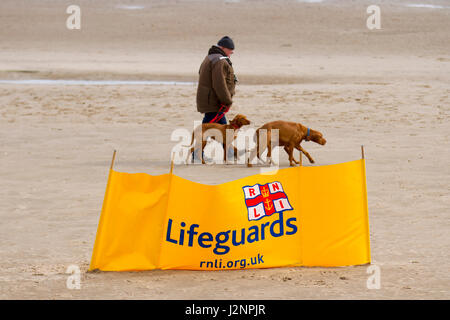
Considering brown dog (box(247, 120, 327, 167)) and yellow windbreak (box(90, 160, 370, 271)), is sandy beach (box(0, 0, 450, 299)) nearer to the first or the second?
yellow windbreak (box(90, 160, 370, 271))

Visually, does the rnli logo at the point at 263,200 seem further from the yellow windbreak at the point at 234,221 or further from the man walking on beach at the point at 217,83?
the man walking on beach at the point at 217,83

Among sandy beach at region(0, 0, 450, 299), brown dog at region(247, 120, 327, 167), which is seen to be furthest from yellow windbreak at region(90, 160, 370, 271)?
brown dog at region(247, 120, 327, 167)

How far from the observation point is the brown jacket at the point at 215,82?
11.9 m

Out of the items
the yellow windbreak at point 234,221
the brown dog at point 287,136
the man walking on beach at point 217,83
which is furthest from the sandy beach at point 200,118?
the man walking on beach at point 217,83

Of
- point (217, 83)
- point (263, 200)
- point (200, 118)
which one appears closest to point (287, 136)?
point (217, 83)

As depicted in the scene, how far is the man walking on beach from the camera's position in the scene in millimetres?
11896

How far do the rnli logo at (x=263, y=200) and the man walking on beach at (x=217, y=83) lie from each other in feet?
18.1

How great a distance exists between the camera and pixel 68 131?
16.3 metres

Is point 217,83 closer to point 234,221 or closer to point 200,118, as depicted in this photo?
point 234,221

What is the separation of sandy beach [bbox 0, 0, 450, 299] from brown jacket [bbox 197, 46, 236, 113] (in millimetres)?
946

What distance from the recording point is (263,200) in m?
6.52

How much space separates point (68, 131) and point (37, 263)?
31.1 ft

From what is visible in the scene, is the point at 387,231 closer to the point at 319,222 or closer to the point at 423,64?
the point at 319,222

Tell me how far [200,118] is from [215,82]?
6274 millimetres
